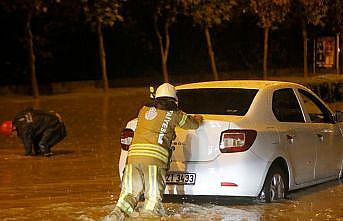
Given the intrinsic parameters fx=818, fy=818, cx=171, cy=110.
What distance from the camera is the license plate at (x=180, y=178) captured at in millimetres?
8953

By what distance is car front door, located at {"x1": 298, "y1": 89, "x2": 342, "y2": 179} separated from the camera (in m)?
10.4

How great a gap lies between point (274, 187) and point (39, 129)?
613cm

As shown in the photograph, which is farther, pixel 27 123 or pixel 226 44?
pixel 226 44

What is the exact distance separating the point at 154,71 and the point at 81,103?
14660mm

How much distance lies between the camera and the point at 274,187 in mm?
9430

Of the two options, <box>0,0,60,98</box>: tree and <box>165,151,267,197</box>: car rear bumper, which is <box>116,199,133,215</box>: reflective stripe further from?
<box>0,0,60,98</box>: tree

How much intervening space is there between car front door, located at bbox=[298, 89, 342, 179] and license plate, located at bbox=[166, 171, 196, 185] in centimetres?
205

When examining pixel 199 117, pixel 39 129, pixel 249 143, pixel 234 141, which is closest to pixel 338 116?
pixel 249 143

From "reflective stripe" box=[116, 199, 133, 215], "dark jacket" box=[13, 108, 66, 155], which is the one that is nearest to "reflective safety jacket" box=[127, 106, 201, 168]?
"reflective stripe" box=[116, 199, 133, 215]

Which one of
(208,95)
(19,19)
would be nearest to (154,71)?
(19,19)

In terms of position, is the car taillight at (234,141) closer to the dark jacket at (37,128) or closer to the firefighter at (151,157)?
the firefighter at (151,157)

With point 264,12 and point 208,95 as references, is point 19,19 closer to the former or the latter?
point 264,12

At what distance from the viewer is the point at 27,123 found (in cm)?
1430

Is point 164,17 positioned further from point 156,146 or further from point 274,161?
point 156,146
